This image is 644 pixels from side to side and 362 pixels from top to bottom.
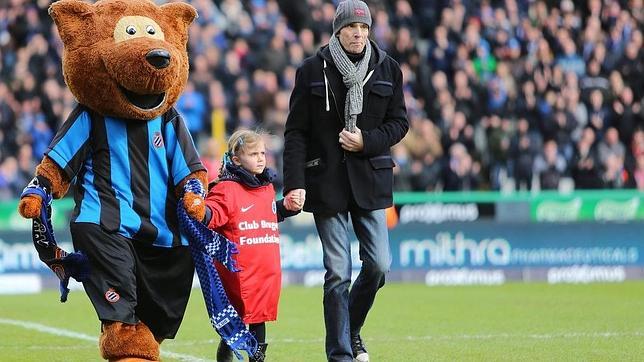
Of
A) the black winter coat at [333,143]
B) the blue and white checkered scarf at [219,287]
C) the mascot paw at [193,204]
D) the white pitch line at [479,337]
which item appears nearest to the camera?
the mascot paw at [193,204]

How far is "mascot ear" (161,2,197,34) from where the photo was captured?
→ 7.76m

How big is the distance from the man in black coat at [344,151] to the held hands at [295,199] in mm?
14

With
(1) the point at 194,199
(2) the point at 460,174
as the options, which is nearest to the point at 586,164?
(2) the point at 460,174

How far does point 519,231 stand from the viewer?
18.0 metres

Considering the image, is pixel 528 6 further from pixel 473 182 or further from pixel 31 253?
pixel 31 253

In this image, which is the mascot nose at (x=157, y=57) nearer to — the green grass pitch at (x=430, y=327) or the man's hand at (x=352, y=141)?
the man's hand at (x=352, y=141)

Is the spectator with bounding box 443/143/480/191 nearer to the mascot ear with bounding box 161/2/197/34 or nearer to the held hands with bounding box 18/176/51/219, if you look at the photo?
the mascot ear with bounding box 161/2/197/34

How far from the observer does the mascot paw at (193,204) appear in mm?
7469

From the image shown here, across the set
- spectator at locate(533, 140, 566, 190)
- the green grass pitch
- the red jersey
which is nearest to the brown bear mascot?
the red jersey

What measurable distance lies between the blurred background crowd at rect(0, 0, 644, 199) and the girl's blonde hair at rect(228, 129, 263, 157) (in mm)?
9561

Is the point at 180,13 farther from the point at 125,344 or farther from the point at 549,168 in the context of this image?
the point at 549,168

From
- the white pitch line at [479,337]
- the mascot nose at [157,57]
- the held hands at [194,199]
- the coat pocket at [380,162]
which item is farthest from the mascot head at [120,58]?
the white pitch line at [479,337]

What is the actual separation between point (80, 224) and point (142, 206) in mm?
356

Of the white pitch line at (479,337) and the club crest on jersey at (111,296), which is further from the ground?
the club crest on jersey at (111,296)
